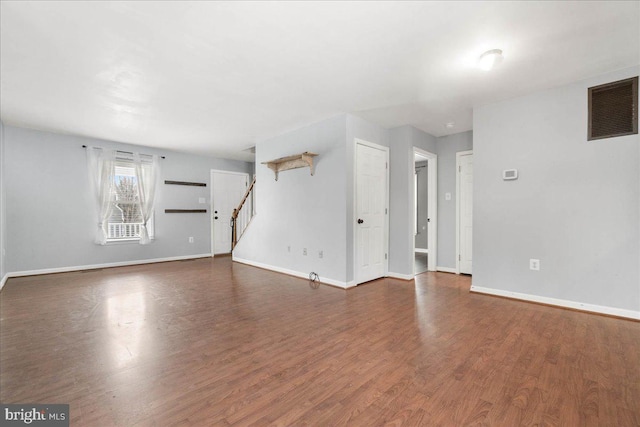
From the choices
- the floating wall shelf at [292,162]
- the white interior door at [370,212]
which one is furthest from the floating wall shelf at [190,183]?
the white interior door at [370,212]

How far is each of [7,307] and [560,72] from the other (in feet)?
21.5

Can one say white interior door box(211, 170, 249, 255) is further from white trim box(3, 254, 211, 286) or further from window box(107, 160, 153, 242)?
window box(107, 160, 153, 242)

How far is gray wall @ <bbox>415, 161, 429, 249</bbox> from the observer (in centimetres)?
768

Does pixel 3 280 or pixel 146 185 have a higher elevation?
pixel 146 185

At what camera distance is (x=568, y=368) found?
76.6 inches

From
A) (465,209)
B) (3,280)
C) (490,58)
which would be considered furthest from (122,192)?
(465,209)

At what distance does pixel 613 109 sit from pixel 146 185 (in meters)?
7.45

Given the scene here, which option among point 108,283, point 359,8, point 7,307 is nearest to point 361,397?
point 359,8

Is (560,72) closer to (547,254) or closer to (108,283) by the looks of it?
(547,254)

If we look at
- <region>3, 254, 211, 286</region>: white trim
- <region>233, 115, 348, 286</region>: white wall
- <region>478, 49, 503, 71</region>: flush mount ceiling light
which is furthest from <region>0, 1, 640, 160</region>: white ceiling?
<region>3, 254, 211, 286</region>: white trim

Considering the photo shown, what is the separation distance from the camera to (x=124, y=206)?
5797 millimetres

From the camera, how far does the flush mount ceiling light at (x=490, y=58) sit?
247 centimetres

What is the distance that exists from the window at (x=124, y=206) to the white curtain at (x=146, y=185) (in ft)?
0.24

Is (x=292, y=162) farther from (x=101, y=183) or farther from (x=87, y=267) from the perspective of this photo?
(x=87, y=267)
